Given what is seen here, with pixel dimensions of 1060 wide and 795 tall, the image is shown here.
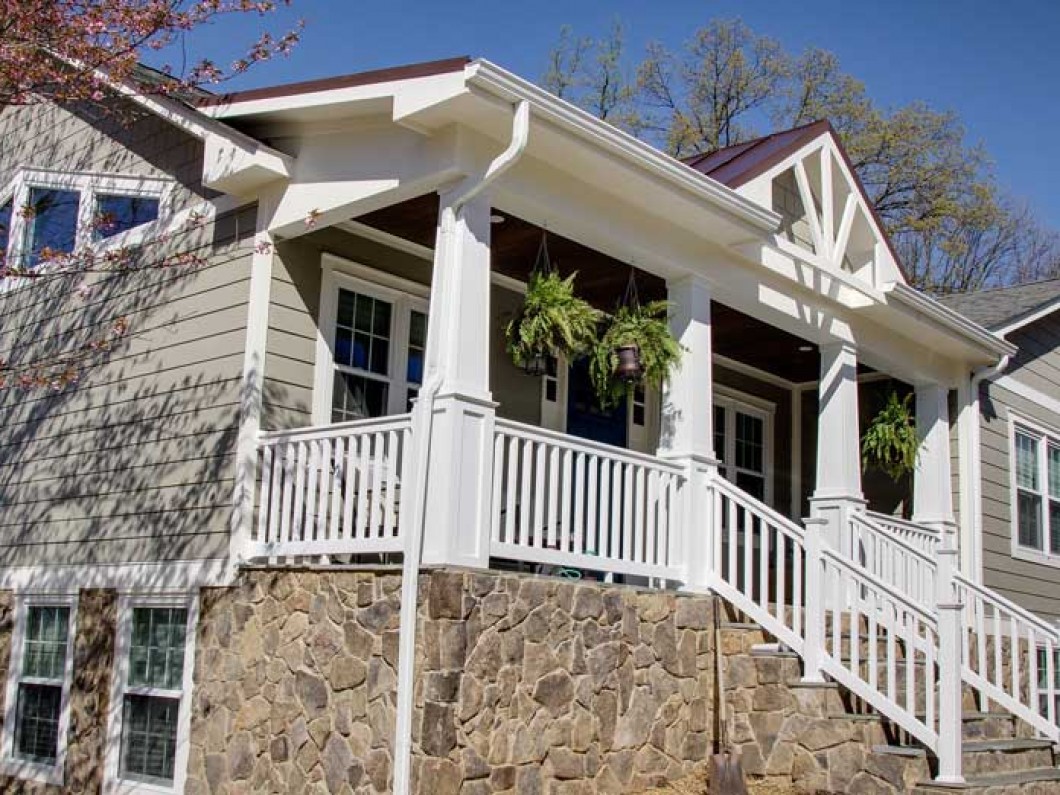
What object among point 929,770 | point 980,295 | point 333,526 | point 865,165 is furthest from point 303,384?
point 865,165

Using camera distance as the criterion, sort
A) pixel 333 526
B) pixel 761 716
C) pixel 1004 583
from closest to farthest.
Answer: pixel 333 526, pixel 761 716, pixel 1004 583

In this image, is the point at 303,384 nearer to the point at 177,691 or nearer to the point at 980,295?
the point at 177,691

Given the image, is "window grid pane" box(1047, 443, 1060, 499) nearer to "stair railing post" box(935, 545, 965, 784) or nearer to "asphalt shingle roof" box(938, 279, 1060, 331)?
"asphalt shingle roof" box(938, 279, 1060, 331)

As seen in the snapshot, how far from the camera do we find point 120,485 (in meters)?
9.08

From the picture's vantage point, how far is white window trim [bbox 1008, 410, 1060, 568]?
12922 millimetres

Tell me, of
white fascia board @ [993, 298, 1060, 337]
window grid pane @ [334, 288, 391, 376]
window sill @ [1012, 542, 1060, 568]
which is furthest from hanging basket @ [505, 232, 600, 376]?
window sill @ [1012, 542, 1060, 568]

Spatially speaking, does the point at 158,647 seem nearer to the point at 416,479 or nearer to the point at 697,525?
the point at 416,479

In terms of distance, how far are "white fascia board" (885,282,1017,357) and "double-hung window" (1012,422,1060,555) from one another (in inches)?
65.0

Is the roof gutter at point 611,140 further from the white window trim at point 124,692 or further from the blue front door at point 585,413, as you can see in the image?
the white window trim at point 124,692

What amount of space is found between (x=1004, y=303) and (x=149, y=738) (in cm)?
1069

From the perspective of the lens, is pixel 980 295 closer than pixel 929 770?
No

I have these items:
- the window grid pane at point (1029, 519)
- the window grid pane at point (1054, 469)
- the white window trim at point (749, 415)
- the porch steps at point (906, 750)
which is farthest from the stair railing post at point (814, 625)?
the window grid pane at point (1054, 469)

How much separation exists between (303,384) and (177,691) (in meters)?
2.21

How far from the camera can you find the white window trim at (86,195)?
9570mm
